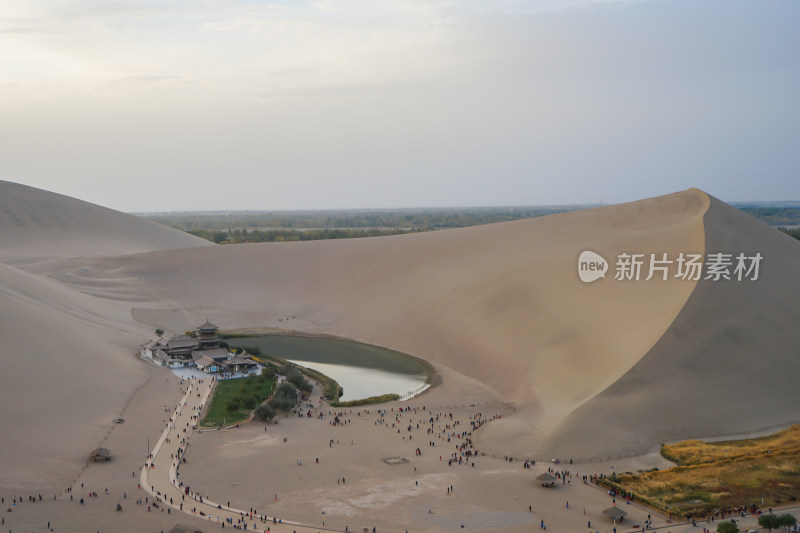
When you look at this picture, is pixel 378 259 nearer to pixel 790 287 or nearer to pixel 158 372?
pixel 158 372

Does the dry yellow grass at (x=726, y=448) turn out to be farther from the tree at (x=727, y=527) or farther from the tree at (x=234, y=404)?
the tree at (x=234, y=404)

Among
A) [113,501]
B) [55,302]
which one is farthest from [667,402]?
[55,302]

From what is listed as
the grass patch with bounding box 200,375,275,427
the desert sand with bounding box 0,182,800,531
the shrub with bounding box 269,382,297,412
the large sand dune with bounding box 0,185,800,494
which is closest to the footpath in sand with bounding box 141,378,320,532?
the desert sand with bounding box 0,182,800,531

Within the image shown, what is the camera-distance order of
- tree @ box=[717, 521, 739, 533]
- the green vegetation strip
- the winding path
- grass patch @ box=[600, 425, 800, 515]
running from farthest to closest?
the green vegetation strip → grass patch @ box=[600, 425, 800, 515] → the winding path → tree @ box=[717, 521, 739, 533]

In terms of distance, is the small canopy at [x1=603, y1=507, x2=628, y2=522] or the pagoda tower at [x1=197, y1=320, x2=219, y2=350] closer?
the small canopy at [x1=603, y1=507, x2=628, y2=522]

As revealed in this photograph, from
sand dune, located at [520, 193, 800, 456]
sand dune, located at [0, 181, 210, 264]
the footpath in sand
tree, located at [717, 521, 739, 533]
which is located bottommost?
the footpath in sand

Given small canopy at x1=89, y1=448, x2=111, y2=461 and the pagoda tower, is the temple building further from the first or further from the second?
small canopy at x1=89, y1=448, x2=111, y2=461

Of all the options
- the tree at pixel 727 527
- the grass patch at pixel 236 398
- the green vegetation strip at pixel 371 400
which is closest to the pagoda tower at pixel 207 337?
the grass patch at pixel 236 398
